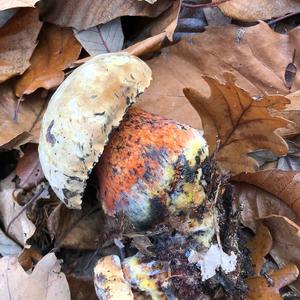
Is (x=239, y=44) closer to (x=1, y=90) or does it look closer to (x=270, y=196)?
(x=270, y=196)

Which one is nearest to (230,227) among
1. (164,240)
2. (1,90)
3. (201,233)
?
(201,233)

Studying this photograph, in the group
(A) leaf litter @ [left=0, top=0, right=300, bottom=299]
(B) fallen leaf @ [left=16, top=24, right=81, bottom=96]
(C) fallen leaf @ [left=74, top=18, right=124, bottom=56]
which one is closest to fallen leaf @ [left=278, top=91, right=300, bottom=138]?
(A) leaf litter @ [left=0, top=0, right=300, bottom=299]

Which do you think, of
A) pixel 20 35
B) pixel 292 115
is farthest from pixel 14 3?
pixel 292 115

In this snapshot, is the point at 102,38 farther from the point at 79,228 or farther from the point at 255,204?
the point at 255,204

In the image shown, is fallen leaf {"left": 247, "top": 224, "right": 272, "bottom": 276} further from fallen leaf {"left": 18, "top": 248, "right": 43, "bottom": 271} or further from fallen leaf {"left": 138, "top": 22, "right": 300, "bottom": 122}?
fallen leaf {"left": 18, "top": 248, "right": 43, "bottom": 271}

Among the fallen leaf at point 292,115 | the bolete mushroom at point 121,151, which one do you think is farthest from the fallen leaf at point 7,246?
the fallen leaf at point 292,115

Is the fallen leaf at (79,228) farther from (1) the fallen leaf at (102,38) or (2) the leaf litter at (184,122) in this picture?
(1) the fallen leaf at (102,38)
